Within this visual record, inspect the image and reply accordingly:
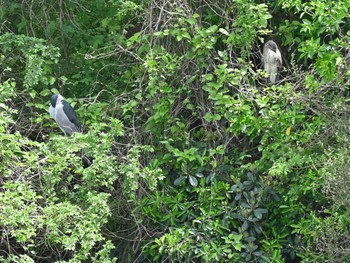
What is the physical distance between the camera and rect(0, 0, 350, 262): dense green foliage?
20.4 feet

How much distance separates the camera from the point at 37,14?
7934 millimetres

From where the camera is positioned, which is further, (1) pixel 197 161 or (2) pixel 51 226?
(1) pixel 197 161

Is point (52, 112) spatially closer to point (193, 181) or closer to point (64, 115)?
point (64, 115)

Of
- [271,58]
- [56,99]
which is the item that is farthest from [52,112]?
[271,58]

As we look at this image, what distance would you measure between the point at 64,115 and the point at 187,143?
957 millimetres

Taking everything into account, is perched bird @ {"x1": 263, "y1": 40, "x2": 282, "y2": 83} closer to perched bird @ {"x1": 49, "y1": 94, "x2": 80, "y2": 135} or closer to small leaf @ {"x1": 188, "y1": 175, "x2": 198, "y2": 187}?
small leaf @ {"x1": 188, "y1": 175, "x2": 198, "y2": 187}

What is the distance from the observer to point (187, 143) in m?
6.97

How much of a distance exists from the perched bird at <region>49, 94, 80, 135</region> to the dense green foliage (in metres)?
0.08

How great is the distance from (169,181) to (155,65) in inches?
35.2

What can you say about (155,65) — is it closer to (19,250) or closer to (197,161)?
(197,161)

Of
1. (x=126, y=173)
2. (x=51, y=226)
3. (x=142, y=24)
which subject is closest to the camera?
(x=51, y=226)

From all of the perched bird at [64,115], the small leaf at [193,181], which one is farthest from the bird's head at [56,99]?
the small leaf at [193,181]

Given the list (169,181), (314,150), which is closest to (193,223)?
(169,181)

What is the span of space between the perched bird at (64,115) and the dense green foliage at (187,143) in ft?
0.28
